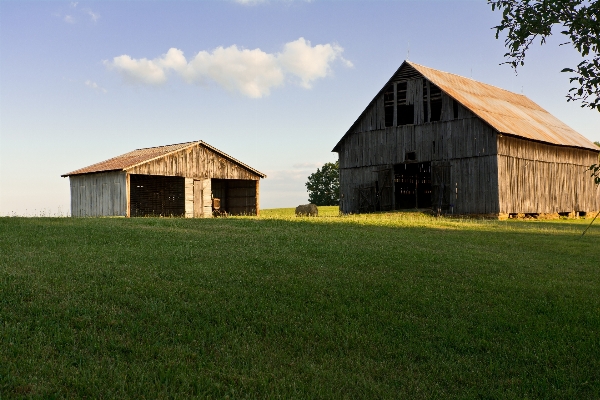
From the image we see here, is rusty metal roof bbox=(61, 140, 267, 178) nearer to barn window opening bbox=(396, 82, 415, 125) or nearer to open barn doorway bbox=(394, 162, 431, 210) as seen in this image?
open barn doorway bbox=(394, 162, 431, 210)

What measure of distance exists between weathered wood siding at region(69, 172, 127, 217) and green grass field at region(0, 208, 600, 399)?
22989 mm

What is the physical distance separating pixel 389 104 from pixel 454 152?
260 inches

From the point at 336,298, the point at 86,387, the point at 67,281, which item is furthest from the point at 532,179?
the point at 86,387

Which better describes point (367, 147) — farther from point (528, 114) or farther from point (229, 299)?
point (229, 299)

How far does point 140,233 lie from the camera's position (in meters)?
19.8

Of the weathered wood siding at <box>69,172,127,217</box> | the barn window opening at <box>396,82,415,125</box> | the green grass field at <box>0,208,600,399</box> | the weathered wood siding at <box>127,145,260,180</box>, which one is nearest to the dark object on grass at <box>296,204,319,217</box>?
the weathered wood siding at <box>127,145,260,180</box>

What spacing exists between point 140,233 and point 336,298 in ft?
35.3

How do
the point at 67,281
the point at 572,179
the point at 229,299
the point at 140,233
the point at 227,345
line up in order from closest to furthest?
the point at 227,345
the point at 229,299
the point at 67,281
the point at 140,233
the point at 572,179

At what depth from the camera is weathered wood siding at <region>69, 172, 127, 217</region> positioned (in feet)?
128

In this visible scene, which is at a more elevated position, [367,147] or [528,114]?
[528,114]

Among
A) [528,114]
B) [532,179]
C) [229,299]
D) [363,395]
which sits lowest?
[363,395]

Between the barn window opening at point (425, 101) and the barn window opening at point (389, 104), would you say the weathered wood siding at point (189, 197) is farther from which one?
the barn window opening at point (425, 101)

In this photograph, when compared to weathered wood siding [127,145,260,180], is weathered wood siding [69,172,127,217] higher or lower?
lower

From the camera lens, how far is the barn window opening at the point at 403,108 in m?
41.8
